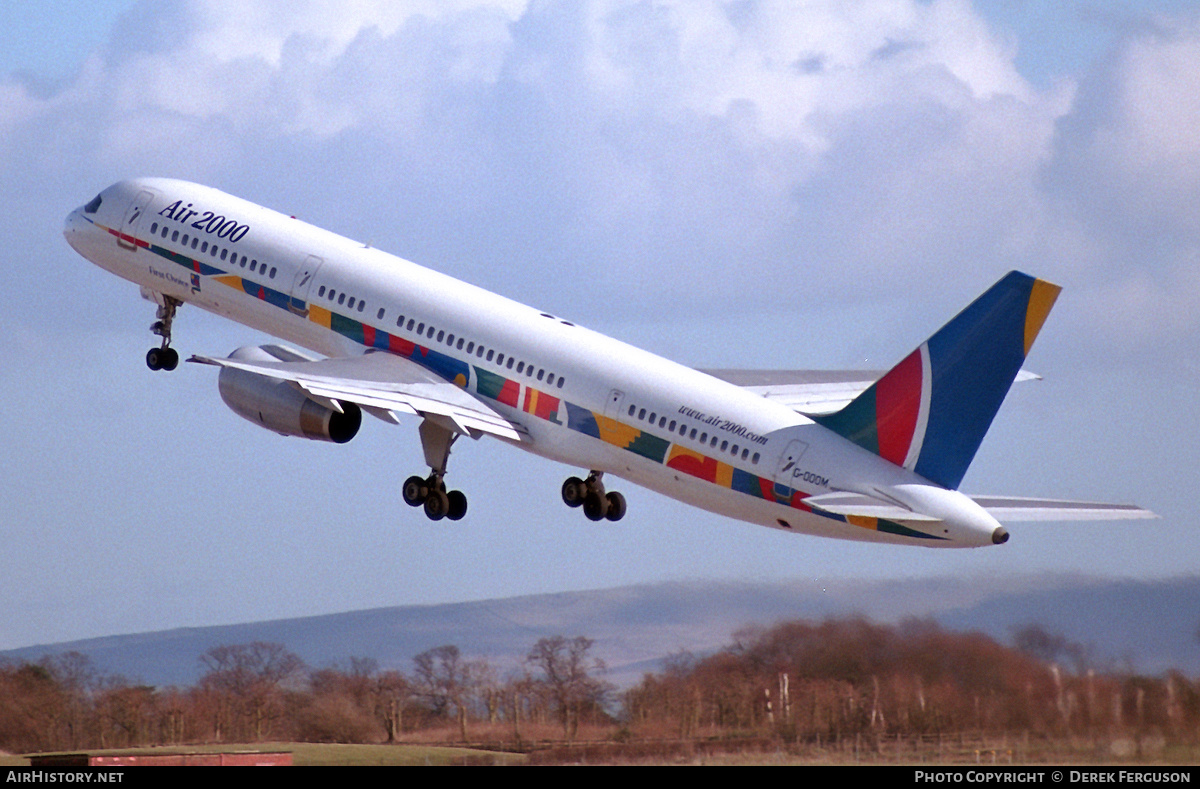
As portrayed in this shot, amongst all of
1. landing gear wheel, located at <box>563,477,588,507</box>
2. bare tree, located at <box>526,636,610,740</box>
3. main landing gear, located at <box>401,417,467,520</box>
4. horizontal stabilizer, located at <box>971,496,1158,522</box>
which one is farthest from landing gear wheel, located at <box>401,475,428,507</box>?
horizontal stabilizer, located at <box>971,496,1158,522</box>

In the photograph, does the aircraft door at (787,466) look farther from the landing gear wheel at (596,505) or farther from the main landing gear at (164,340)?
the main landing gear at (164,340)

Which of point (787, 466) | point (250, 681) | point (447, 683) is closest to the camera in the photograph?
point (787, 466)

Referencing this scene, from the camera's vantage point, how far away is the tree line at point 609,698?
34500 millimetres

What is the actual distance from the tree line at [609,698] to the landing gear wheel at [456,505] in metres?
4.72

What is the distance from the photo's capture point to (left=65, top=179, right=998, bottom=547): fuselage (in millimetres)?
41281

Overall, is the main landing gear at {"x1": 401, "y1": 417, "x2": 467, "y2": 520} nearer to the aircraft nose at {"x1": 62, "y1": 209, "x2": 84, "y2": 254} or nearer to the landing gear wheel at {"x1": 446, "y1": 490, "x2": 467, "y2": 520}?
the landing gear wheel at {"x1": 446, "y1": 490, "x2": 467, "y2": 520}

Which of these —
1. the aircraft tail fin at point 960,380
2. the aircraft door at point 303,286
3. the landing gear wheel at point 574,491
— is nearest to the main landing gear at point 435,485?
the landing gear wheel at point 574,491

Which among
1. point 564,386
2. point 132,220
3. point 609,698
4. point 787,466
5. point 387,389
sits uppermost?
point 132,220

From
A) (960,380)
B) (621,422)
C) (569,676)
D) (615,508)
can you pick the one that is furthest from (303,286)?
(960,380)

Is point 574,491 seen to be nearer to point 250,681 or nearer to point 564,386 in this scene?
point 564,386

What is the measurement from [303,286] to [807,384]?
1185cm

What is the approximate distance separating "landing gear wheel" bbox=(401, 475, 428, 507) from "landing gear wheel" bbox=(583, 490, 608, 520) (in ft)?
12.4

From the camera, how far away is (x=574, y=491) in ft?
163
